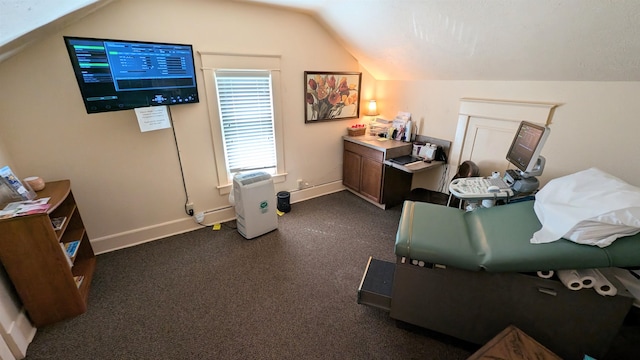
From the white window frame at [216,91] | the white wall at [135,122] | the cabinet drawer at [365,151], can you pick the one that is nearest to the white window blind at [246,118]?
the white window frame at [216,91]

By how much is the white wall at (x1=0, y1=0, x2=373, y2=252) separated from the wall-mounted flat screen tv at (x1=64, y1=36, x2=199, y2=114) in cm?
19

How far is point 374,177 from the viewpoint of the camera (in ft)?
11.0

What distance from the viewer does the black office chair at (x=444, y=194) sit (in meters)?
2.68

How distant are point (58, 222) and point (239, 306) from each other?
4.94ft

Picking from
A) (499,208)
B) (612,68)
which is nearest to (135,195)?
(499,208)

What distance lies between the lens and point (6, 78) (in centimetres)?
196

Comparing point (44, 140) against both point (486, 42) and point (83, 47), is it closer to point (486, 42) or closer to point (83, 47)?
point (83, 47)

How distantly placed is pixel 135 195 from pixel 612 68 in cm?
410

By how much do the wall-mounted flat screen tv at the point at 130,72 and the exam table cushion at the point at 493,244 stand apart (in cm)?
232

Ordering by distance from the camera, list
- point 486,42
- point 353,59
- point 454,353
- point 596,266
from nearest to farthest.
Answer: point 596,266 → point 454,353 → point 486,42 → point 353,59

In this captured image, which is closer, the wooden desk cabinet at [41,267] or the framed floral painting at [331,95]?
the wooden desk cabinet at [41,267]

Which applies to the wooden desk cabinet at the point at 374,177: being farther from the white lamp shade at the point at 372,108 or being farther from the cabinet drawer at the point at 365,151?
the white lamp shade at the point at 372,108

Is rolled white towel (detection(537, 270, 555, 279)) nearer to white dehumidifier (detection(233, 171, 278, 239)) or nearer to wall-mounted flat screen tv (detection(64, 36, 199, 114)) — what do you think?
white dehumidifier (detection(233, 171, 278, 239))

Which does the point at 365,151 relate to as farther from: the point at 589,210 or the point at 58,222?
the point at 58,222
